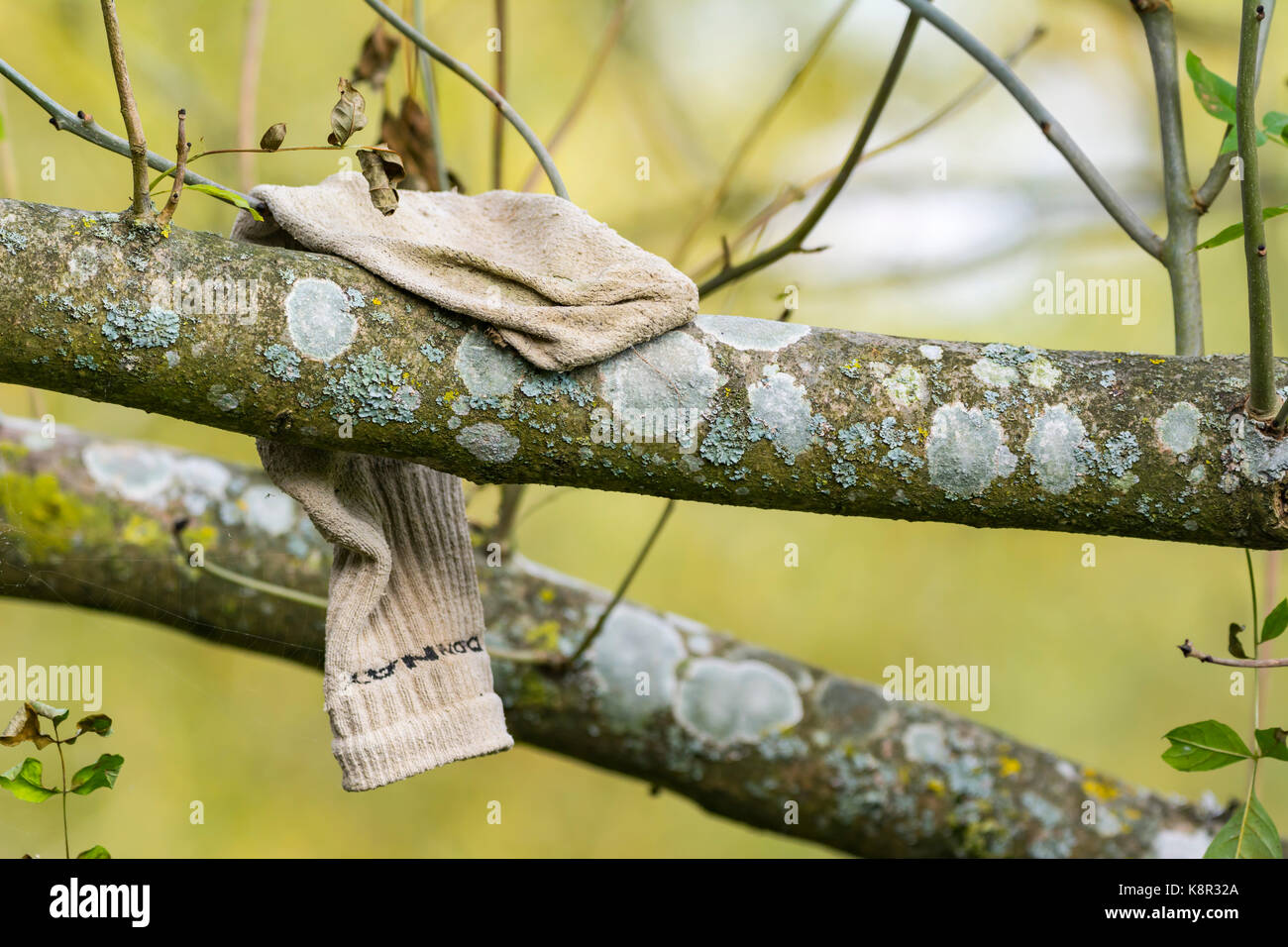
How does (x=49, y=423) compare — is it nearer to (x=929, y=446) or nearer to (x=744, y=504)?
(x=744, y=504)

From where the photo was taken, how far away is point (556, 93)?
8.16ft

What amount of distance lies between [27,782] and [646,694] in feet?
2.35

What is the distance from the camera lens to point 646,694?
48.9 inches

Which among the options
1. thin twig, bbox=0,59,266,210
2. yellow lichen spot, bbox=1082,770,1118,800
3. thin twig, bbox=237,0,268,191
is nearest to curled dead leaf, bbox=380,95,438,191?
thin twig, bbox=237,0,268,191

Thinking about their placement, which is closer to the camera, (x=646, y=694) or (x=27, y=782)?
(x=27, y=782)

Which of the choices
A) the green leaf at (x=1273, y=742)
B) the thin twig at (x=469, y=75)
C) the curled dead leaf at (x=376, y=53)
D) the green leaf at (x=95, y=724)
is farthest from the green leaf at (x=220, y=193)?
the green leaf at (x=1273, y=742)

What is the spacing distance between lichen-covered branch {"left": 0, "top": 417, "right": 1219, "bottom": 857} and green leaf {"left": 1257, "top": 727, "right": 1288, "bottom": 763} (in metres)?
0.57

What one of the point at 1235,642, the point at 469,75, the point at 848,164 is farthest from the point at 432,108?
the point at 1235,642

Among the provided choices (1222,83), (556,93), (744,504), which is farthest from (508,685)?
(556,93)

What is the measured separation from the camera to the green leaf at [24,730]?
0.64 metres

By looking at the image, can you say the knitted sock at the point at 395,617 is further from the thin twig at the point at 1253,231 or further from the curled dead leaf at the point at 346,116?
the thin twig at the point at 1253,231

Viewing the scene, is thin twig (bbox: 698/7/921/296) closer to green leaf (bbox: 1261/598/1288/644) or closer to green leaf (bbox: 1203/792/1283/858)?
green leaf (bbox: 1261/598/1288/644)

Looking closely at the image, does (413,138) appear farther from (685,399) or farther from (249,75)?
(685,399)

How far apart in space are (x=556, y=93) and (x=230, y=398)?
6.84 ft
